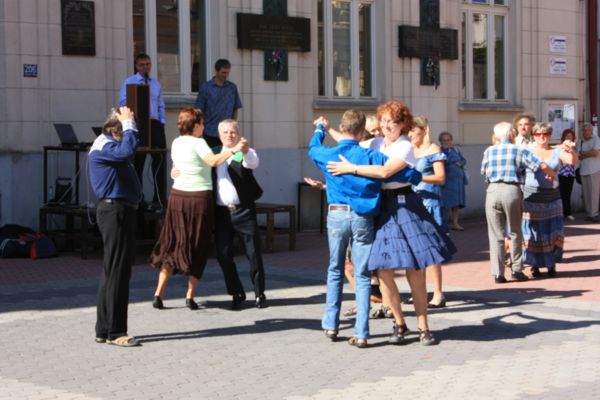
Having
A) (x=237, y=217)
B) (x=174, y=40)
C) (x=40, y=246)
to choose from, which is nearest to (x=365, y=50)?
(x=174, y=40)

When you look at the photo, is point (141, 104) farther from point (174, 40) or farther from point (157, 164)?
point (174, 40)

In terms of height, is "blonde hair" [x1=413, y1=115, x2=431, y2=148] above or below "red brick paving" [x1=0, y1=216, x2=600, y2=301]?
above

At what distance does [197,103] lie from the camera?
16438mm

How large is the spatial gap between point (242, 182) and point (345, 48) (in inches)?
375

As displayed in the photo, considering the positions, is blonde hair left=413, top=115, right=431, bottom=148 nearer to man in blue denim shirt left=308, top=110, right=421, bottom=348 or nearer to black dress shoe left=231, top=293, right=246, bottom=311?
man in blue denim shirt left=308, top=110, right=421, bottom=348

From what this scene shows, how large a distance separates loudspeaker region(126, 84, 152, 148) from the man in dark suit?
378cm

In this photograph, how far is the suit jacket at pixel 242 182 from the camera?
1116 cm

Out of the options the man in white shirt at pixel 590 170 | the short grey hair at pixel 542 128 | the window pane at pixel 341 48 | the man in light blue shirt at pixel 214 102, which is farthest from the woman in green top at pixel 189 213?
the man in white shirt at pixel 590 170

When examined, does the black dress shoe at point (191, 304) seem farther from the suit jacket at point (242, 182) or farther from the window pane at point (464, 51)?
the window pane at point (464, 51)

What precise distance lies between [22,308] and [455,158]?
Answer: 10027 millimetres

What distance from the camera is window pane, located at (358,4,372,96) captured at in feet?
67.4

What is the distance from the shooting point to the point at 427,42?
2111cm

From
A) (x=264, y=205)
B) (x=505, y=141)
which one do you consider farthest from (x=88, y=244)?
(x=505, y=141)

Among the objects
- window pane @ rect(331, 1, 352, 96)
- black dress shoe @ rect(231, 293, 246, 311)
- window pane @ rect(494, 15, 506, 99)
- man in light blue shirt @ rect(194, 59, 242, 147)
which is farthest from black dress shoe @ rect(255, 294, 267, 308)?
window pane @ rect(494, 15, 506, 99)
